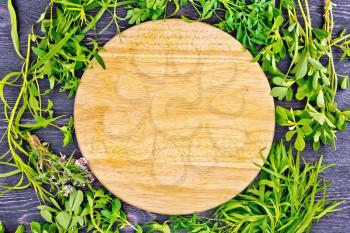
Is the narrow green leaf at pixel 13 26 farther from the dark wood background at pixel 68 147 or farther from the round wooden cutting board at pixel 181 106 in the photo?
the round wooden cutting board at pixel 181 106

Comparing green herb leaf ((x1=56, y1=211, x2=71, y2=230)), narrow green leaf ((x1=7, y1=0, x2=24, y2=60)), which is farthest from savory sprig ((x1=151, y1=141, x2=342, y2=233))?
narrow green leaf ((x1=7, y1=0, x2=24, y2=60))

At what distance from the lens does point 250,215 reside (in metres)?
0.93

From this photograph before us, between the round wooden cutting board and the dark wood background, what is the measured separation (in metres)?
0.06

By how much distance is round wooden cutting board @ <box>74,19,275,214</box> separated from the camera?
0.92m

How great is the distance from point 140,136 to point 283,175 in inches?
11.9

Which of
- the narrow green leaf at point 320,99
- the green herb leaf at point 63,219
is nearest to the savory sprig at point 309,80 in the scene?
the narrow green leaf at point 320,99

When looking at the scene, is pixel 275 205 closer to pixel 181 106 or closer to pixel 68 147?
pixel 181 106

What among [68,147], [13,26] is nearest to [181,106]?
[68,147]

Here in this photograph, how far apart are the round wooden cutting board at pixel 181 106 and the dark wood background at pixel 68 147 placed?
2.4 inches

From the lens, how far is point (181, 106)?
0.93 metres

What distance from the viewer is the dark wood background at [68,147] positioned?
3.15 feet

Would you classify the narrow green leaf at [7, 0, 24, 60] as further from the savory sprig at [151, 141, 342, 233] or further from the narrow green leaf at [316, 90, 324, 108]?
the narrow green leaf at [316, 90, 324, 108]

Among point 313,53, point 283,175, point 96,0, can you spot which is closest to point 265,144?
point 283,175

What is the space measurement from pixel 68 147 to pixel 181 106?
0.25 meters
